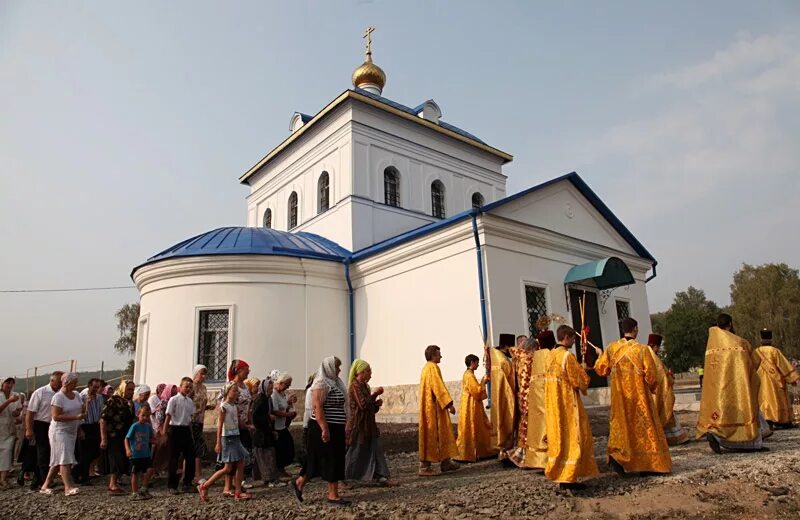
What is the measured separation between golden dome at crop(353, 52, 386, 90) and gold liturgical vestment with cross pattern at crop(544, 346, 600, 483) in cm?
1768

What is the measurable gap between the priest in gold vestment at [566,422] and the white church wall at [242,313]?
9.40 meters

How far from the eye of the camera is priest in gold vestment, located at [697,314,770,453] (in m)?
6.83

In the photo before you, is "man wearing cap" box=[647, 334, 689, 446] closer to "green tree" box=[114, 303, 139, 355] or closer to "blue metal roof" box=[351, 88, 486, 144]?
"blue metal roof" box=[351, 88, 486, 144]

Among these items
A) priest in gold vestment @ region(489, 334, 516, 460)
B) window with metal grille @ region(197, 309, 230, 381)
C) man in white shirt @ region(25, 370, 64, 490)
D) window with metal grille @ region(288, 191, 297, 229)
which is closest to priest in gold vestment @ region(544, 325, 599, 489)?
priest in gold vestment @ region(489, 334, 516, 460)

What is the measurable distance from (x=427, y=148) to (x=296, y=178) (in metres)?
4.65

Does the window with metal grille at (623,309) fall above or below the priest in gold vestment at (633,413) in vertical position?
above

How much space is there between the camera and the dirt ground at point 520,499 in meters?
4.77

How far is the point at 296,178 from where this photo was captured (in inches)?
803

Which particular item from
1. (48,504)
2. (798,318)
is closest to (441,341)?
(48,504)

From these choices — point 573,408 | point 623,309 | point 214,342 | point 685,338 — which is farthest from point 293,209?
point 685,338

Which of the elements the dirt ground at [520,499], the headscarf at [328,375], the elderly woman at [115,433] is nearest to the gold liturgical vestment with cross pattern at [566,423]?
the dirt ground at [520,499]

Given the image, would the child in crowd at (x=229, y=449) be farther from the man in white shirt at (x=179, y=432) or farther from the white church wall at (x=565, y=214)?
the white church wall at (x=565, y=214)

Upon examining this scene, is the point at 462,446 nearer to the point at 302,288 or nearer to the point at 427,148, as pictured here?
the point at 302,288

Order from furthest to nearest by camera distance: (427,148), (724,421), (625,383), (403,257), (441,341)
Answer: (427,148)
(403,257)
(441,341)
(724,421)
(625,383)
